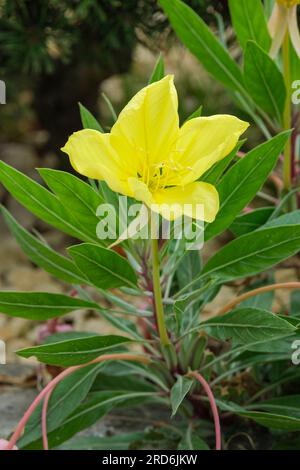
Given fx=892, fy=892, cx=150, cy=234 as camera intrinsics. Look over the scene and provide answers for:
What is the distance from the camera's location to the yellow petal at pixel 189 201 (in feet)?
3.20

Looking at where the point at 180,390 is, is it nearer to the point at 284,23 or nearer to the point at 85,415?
the point at 85,415

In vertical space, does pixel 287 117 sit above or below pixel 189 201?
above

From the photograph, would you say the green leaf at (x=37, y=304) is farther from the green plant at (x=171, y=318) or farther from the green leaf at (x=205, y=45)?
the green leaf at (x=205, y=45)

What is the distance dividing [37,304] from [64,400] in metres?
0.16

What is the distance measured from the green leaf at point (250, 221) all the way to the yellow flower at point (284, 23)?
242mm

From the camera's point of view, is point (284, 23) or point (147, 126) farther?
point (284, 23)

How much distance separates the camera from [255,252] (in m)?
1.17

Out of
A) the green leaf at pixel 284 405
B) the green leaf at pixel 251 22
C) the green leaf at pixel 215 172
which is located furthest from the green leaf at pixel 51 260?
the green leaf at pixel 251 22

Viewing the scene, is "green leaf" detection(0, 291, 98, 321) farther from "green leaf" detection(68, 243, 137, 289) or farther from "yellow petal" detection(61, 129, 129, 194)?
"yellow petal" detection(61, 129, 129, 194)

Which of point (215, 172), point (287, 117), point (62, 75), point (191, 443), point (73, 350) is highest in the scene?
point (62, 75)

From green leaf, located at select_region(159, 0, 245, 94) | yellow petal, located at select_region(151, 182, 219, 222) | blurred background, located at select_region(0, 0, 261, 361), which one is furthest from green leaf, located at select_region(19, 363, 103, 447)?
blurred background, located at select_region(0, 0, 261, 361)

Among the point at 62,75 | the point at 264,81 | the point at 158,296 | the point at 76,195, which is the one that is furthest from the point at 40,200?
the point at 62,75

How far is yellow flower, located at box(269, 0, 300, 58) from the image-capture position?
4.27 feet
